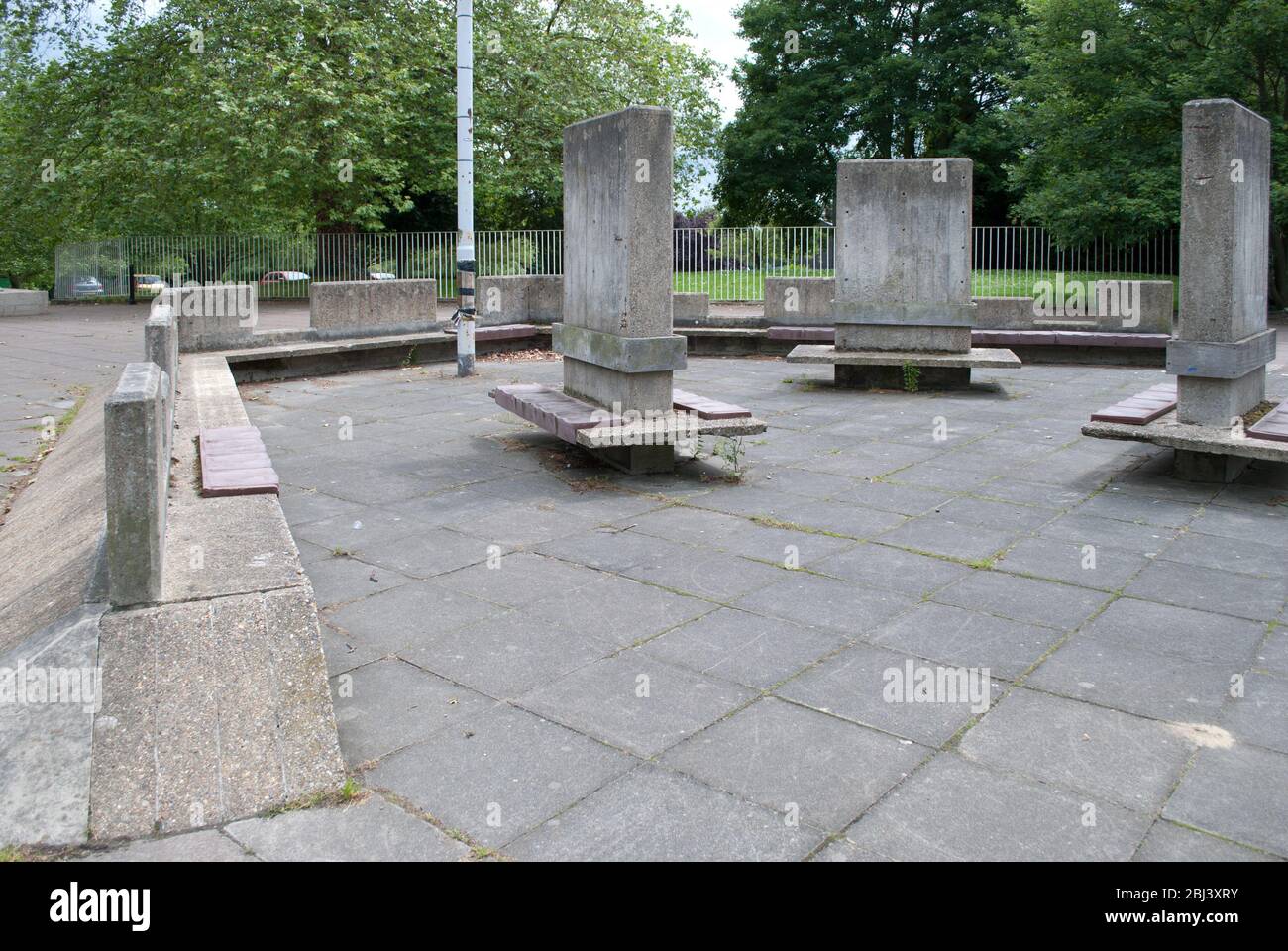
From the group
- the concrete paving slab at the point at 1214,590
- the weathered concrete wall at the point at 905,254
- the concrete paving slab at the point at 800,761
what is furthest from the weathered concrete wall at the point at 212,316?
the concrete paving slab at the point at 800,761

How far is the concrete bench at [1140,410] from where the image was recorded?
8.23 m

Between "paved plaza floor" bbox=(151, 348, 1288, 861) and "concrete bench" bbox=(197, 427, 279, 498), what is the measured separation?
1.52 feet

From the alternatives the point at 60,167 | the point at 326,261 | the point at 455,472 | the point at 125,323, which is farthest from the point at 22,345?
the point at 455,472

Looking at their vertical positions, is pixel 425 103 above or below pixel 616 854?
above

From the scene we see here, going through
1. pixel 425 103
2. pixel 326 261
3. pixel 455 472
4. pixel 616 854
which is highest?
pixel 425 103

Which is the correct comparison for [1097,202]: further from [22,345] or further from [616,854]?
[616,854]

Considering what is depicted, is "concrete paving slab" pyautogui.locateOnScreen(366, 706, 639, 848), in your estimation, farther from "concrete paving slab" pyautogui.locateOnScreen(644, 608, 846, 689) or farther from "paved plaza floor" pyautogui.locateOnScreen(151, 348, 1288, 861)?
"concrete paving slab" pyautogui.locateOnScreen(644, 608, 846, 689)

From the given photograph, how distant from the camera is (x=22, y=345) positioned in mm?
17594

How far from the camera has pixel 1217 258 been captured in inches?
303

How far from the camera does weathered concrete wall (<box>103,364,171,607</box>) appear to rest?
4.23 m

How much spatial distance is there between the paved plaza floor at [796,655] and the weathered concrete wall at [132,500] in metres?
0.83

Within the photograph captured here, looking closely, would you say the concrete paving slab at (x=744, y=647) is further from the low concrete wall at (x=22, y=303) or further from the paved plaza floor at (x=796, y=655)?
the low concrete wall at (x=22, y=303)

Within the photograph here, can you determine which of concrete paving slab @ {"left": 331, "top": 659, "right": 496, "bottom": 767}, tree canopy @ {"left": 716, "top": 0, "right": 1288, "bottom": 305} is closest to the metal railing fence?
tree canopy @ {"left": 716, "top": 0, "right": 1288, "bottom": 305}

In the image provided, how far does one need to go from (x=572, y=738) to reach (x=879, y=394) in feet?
30.0
